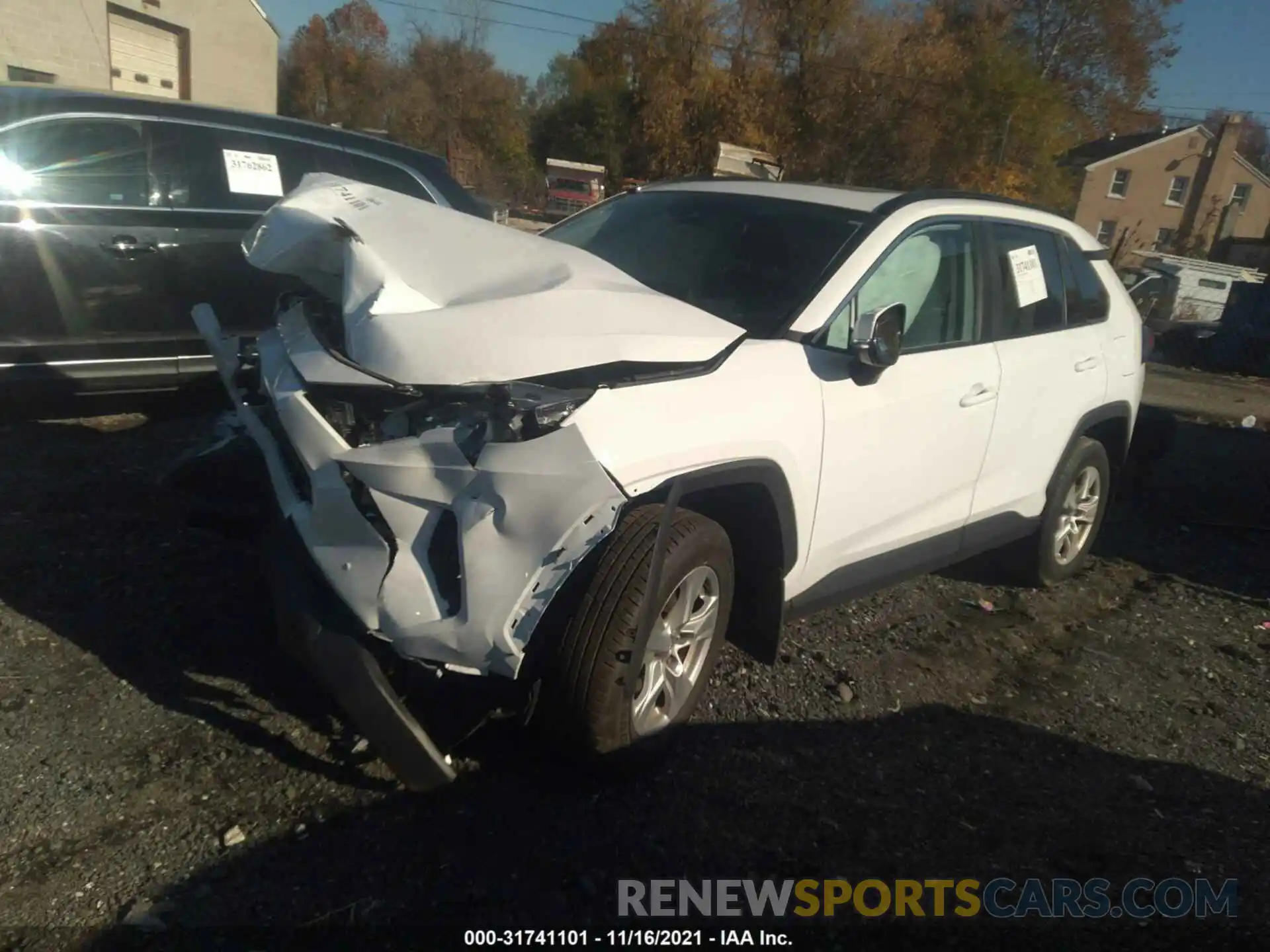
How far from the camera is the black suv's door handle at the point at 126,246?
208 inches

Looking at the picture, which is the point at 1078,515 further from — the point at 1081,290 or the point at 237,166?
the point at 237,166

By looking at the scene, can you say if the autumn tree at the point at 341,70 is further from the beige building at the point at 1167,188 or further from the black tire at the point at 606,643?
the black tire at the point at 606,643

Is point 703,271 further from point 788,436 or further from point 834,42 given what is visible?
point 834,42

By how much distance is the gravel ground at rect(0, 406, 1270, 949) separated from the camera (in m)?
2.55

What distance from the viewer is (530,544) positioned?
248cm

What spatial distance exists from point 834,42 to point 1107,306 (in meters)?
35.5

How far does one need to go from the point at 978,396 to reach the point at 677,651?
175 centimetres

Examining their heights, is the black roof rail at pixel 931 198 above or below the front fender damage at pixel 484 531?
above

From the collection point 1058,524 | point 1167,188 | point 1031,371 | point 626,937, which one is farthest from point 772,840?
point 1167,188

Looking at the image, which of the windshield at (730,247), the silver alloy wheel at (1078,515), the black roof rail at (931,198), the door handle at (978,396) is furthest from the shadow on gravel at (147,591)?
the silver alloy wheel at (1078,515)

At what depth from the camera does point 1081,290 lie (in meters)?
4.98

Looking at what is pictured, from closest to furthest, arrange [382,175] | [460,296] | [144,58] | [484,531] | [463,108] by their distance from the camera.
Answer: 1. [484,531]
2. [460,296]
3. [382,175]
4. [144,58]
5. [463,108]

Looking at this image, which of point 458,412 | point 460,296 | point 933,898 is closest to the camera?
point 458,412

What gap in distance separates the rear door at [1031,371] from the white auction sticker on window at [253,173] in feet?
13.1
